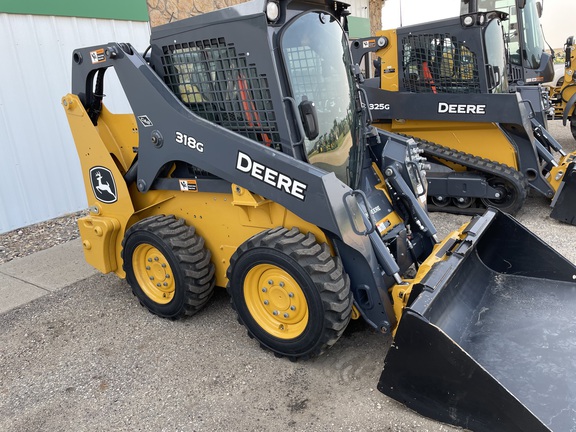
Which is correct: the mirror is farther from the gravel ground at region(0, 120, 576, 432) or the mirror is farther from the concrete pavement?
the concrete pavement

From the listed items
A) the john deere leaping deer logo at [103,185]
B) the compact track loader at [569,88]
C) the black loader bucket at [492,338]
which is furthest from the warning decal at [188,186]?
the compact track loader at [569,88]

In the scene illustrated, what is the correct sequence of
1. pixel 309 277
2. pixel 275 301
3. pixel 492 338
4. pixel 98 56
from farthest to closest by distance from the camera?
pixel 98 56 < pixel 275 301 < pixel 492 338 < pixel 309 277

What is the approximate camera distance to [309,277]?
2.66 metres

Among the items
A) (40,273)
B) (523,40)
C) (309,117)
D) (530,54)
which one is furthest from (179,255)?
(530,54)

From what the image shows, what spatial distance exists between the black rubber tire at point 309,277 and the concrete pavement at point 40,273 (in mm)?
2393

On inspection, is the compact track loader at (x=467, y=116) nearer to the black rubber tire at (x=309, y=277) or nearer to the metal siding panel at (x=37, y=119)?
the black rubber tire at (x=309, y=277)

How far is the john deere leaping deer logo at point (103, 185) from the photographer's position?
3703 mm

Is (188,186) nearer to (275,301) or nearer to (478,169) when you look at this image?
(275,301)

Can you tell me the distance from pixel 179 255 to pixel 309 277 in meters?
1.08

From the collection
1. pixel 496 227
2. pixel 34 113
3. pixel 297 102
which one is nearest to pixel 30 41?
pixel 34 113

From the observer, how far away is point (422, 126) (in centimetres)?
607

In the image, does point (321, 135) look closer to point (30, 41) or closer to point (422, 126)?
point (422, 126)

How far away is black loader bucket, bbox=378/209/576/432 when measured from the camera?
223cm

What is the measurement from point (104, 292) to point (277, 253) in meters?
2.22
